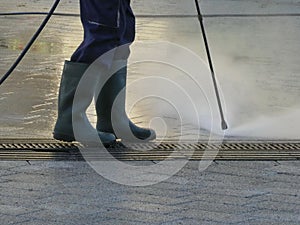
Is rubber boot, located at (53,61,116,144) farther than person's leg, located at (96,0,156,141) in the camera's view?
No

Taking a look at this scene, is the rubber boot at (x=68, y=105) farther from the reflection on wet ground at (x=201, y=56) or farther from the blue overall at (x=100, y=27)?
the reflection on wet ground at (x=201, y=56)

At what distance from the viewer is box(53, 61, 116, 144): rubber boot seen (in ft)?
17.1

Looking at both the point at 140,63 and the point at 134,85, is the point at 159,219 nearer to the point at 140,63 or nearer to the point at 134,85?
the point at 134,85

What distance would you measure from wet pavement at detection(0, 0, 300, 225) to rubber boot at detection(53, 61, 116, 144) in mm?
341

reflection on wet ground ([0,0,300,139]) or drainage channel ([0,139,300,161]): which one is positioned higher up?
drainage channel ([0,139,300,161])

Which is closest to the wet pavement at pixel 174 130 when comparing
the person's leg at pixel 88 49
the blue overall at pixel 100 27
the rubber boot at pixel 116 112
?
the rubber boot at pixel 116 112

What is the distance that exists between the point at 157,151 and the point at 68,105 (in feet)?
1.98

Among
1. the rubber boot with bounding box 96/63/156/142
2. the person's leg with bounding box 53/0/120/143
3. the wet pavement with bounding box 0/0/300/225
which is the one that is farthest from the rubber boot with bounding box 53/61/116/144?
the wet pavement with bounding box 0/0/300/225

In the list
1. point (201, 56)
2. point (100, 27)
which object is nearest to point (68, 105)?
point (100, 27)

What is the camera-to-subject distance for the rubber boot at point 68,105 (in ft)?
17.1

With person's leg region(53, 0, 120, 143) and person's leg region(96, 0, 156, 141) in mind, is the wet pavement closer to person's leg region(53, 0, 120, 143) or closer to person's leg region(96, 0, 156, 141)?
person's leg region(96, 0, 156, 141)

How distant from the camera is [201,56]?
8.52 metres

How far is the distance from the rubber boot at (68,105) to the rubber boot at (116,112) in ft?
0.48

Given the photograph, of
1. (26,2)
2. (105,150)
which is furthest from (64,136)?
(26,2)
